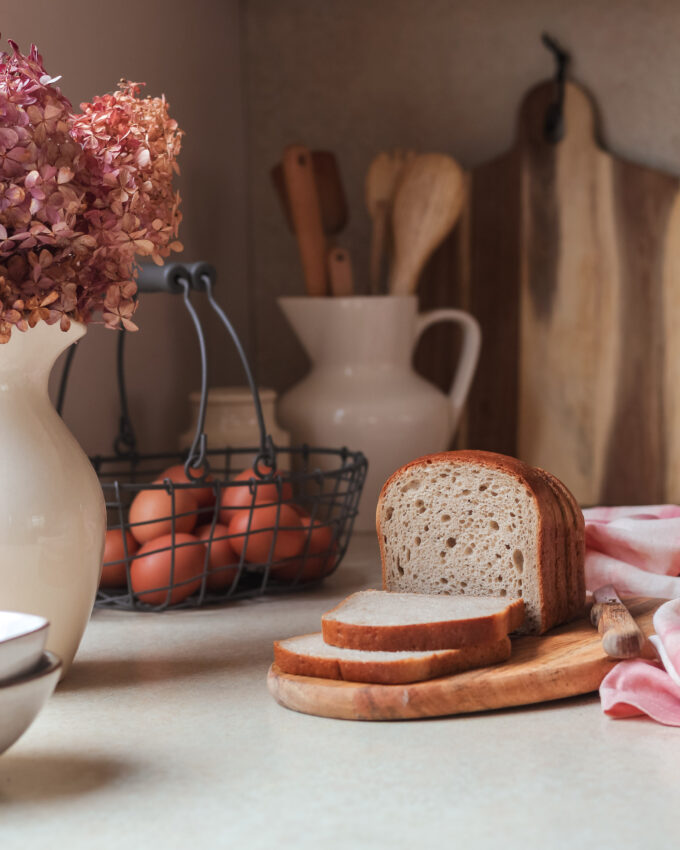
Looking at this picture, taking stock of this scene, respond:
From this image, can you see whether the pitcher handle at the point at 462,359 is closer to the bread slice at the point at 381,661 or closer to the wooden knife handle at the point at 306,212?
the wooden knife handle at the point at 306,212

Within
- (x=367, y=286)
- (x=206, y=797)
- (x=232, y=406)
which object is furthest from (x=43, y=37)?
(x=206, y=797)

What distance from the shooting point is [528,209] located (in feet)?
5.67

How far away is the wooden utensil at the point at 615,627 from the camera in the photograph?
74cm

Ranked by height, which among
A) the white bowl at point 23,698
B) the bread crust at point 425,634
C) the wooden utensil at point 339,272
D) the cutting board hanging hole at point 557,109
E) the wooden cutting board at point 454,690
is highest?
the cutting board hanging hole at point 557,109

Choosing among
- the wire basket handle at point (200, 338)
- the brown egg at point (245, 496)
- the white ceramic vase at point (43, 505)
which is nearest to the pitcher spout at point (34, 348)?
the white ceramic vase at point (43, 505)

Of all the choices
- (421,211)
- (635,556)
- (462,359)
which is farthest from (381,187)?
(635,556)

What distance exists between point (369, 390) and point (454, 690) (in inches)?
31.4

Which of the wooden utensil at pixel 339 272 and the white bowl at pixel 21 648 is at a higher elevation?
the wooden utensil at pixel 339 272

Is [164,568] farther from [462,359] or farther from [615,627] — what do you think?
[462,359]

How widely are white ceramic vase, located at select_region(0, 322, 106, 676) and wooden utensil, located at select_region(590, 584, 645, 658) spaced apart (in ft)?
1.24

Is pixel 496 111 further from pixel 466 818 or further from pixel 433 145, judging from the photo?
pixel 466 818

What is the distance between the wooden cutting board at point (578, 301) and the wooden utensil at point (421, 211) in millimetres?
234

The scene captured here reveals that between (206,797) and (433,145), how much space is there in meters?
1.39

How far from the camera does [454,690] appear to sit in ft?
2.39
